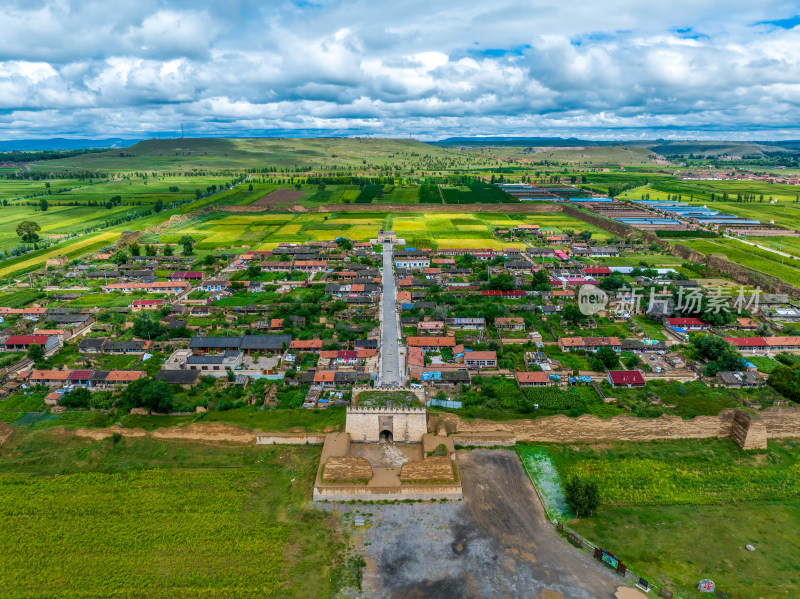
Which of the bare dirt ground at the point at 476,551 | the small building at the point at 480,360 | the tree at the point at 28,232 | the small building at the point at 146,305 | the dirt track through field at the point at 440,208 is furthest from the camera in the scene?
the dirt track through field at the point at 440,208

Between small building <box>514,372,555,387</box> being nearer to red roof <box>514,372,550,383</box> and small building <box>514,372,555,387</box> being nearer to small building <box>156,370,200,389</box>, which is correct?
red roof <box>514,372,550,383</box>

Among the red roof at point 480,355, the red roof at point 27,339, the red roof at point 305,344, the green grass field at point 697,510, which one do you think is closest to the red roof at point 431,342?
the red roof at point 480,355

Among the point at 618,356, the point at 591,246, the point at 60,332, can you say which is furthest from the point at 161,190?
the point at 618,356

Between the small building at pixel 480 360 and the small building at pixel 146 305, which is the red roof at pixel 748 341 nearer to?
the small building at pixel 480 360

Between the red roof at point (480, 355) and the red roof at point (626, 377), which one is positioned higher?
the red roof at point (480, 355)

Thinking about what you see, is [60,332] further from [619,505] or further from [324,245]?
[619,505]

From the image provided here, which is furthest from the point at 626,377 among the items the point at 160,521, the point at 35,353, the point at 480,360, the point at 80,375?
the point at 35,353

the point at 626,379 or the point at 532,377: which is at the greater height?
the point at 532,377

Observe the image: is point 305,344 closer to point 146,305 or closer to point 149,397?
point 149,397
